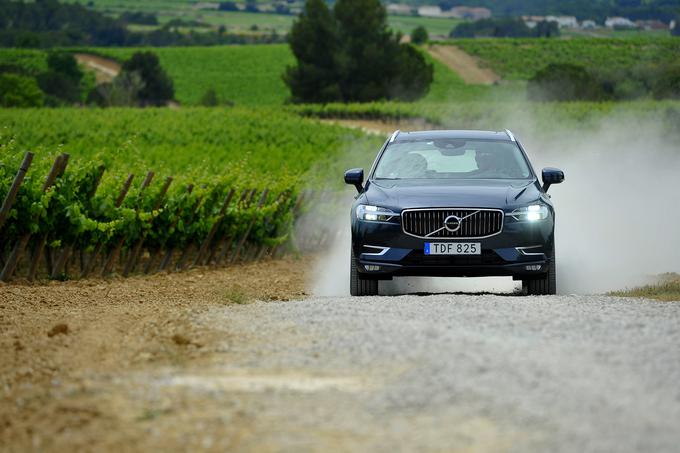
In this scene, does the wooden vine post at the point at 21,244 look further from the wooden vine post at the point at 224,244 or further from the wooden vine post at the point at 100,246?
the wooden vine post at the point at 224,244

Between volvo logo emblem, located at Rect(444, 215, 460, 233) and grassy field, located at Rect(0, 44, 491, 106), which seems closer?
volvo logo emblem, located at Rect(444, 215, 460, 233)

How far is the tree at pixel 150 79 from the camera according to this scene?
144 meters

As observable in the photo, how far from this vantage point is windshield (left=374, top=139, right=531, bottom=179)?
1437 centimetres

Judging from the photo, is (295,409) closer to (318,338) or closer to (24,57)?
(318,338)

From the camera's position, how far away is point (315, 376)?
8000mm

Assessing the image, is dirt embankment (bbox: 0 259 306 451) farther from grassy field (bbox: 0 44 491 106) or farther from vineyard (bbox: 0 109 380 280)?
grassy field (bbox: 0 44 491 106)

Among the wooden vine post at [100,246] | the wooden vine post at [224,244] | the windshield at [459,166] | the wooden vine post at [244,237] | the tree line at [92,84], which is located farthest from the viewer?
the tree line at [92,84]

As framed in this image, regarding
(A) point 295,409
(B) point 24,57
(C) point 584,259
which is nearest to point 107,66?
(B) point 24,57

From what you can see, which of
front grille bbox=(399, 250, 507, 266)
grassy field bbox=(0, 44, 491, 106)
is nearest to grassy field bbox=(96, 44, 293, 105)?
grassy field bbox=(0, 44, 491, 106)

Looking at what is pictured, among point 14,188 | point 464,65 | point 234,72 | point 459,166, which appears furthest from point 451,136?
point 464,65

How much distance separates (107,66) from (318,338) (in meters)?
163

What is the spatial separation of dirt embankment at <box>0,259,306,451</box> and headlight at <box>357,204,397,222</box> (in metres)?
1.47

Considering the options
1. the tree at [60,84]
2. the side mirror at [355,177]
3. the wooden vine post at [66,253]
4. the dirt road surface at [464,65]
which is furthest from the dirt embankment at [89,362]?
the dirt road surface at [464,65]

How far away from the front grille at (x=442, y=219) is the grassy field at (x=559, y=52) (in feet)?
478
